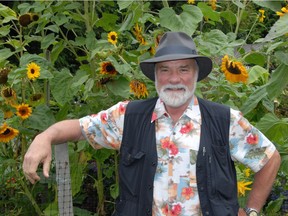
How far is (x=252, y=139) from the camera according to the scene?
6.70ft

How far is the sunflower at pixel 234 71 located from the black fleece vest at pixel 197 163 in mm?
378

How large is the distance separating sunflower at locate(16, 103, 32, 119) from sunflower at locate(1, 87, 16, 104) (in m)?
0.05

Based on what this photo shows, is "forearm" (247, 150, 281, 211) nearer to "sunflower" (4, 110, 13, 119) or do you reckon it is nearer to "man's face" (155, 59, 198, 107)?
"man's face" (155, 59, 198, 107)

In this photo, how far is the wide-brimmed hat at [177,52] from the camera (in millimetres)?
2031

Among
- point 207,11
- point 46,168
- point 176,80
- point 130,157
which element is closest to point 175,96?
point 176,80

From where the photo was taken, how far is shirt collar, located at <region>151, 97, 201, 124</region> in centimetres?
207

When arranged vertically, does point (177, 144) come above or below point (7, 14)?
below

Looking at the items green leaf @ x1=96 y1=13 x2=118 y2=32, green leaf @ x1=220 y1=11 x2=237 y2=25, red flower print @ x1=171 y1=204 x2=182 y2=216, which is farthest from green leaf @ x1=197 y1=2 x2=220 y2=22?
red flower print @ x1=171 y1=204 x2=182 y2=216

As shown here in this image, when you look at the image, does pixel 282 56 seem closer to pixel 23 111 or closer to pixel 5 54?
pixel 23 111

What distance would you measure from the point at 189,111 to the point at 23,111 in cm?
97

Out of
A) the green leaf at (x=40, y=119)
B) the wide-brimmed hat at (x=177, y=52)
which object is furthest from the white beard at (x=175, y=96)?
the green leaf at (x=40, y=119)

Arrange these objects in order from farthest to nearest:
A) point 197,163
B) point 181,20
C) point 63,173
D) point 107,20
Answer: point 107,20 → point 181,20 → point 63,173 → point 197,163

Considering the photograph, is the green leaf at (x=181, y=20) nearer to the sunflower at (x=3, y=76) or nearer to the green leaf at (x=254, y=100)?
A: the green leaf at (x=254, y=100)

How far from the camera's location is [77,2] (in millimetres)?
2830
